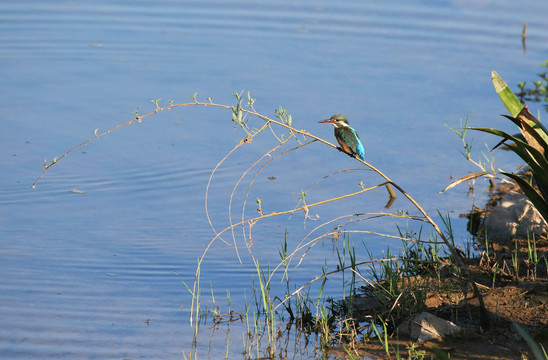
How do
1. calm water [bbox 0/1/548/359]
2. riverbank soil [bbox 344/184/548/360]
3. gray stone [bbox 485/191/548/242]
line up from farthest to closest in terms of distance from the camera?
gray stone [bbox 485/191/548/242] < calm water [bbox 0/1/548/359] < riverbank soil [bbox 344/184/548/360]

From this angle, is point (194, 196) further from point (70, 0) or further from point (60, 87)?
point (70, 0)

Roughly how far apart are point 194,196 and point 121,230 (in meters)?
0.82

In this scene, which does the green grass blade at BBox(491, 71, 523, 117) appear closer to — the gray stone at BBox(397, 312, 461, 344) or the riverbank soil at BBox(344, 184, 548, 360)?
the riverbank soil at BBox(344, 184, 548, 360)

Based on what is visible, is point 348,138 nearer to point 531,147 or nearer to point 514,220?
point 531,147

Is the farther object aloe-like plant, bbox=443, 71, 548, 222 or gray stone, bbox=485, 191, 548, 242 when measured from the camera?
gray stone, bbox=485, 191, 548, 242

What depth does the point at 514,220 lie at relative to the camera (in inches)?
210

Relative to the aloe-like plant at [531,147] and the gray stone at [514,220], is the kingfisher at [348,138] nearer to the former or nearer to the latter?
the aloe-like plant at [531,147]

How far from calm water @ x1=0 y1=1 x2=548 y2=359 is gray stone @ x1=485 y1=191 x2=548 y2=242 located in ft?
1.17

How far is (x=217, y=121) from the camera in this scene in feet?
25.2

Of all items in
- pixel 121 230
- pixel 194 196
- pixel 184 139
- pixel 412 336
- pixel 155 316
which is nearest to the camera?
pixel 412 336

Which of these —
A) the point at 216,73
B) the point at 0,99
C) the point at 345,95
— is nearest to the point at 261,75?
the point at 216,73

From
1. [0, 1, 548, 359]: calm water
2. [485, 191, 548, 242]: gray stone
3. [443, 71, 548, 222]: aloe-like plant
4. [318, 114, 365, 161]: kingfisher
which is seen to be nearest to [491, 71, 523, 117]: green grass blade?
[443, 71, 548, 222]: aloe-like plant

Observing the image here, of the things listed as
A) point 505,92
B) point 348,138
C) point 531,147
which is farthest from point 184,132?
point 531,147

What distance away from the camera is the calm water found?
184 inches
